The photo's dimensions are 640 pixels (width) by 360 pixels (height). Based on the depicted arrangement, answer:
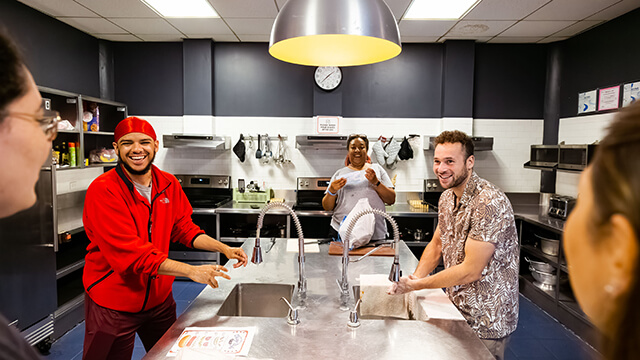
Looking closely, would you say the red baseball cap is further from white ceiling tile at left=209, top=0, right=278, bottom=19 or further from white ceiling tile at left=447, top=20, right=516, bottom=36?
white ceiling tile at left=447, top=20, right=516, bottom=36

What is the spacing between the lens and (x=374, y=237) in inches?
131

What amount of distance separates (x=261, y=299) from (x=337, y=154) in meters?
3.47

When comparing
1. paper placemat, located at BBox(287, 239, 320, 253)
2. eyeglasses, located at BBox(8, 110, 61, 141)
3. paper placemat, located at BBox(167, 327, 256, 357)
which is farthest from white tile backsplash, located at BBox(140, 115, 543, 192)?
eyeglasses, located at BBox(8, 110, 61, 141)

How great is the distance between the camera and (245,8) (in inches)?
158

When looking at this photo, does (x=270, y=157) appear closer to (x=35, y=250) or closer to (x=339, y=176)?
(x=339, y=176)

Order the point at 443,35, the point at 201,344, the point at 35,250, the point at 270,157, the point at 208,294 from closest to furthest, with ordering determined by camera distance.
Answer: the point at 201,344 < the point at 208,294 < the point at 35,250 < the point at 443,35 < the point at 270,157

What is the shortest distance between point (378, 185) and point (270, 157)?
232 centimetres

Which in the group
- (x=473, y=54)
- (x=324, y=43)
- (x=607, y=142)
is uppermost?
(x=473, y=54)

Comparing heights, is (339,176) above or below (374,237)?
above

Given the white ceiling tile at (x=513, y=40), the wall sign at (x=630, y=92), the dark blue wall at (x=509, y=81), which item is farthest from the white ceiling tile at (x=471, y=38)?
the wall sign at (x=630, y=92)

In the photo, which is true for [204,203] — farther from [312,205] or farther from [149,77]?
[149,77]

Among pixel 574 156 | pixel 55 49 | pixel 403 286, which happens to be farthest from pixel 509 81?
pixel 55 49

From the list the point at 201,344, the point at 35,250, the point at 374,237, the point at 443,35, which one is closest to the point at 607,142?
the point at 201,344

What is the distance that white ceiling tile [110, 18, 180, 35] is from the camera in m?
4.45
